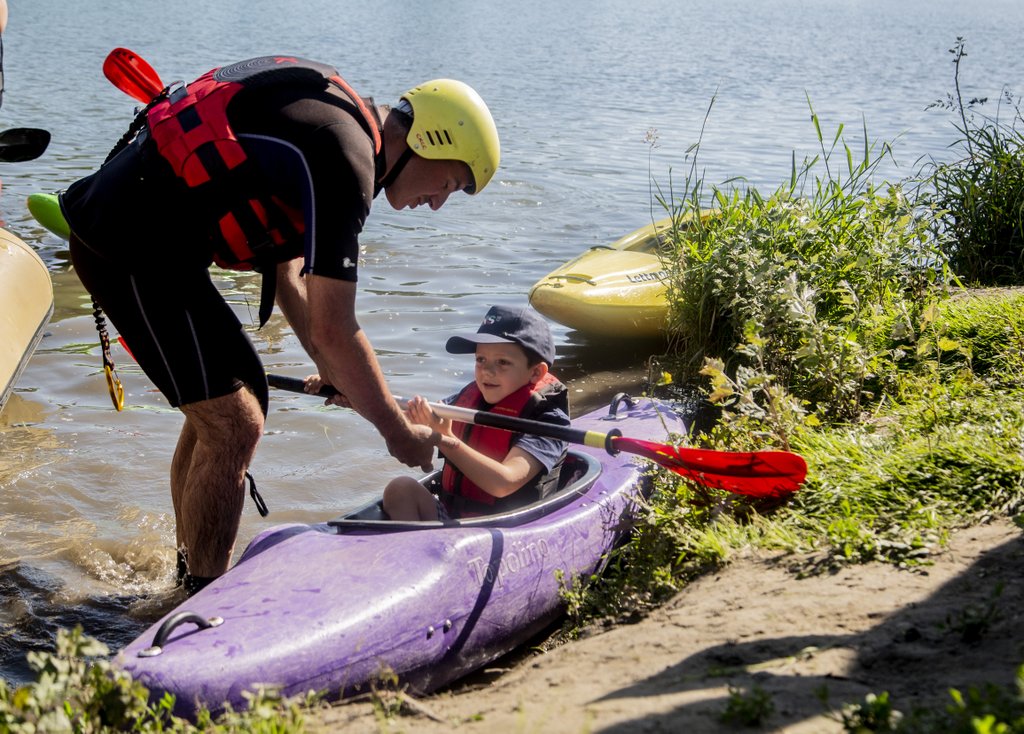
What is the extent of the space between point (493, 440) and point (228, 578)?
1191mm

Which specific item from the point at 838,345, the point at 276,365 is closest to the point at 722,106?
the point at 276,365

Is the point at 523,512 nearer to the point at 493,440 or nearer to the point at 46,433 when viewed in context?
the point at 493,440

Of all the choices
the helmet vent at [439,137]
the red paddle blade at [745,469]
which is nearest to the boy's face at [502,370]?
the red paddle blade at [745,469]

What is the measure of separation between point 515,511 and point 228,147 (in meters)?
1.52

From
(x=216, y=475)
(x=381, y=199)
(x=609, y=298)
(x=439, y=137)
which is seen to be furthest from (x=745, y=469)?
(x=381, y=199)

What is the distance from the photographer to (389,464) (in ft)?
17.6

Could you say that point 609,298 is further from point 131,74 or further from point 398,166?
point 131,74

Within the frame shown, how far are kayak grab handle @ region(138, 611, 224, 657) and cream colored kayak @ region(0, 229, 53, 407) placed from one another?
2.37 meters

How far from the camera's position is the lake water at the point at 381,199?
4695 millimetres

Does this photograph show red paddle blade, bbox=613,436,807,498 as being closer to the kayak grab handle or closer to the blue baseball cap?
the blue baseball cap

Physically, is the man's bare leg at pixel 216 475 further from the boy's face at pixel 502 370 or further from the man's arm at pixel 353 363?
the boy's face at pixel 502 370

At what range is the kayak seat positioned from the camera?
351 cm

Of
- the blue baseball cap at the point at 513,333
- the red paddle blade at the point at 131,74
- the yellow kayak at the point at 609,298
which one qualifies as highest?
the red paddle blade at the point at 131,74

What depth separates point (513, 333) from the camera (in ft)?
12.9
